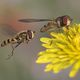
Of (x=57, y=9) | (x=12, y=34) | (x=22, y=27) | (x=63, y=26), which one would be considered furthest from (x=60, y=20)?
(x=57, y=9)

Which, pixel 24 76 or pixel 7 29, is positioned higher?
pixel 7 29

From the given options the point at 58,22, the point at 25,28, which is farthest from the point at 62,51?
the point at 25,28

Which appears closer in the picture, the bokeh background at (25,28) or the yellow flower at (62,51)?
the yellow flower at (62,51)

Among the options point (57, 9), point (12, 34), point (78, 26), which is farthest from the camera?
point (57, 9)

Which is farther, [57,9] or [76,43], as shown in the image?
[57,9]

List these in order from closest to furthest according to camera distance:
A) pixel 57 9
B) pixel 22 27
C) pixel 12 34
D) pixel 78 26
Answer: pixel 12 34 < pixel 78 26 < pixel 22 27 < pixel 57 9

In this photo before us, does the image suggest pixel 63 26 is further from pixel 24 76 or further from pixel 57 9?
pixel 57 9
